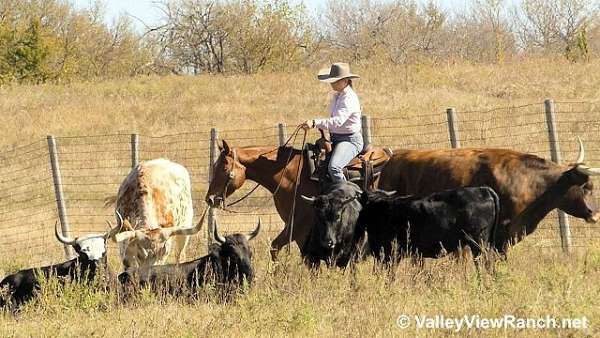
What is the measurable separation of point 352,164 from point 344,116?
2.00 ft

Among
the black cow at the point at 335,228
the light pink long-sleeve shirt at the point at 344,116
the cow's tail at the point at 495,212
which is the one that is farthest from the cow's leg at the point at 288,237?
the cow's tail at the point at 495,212

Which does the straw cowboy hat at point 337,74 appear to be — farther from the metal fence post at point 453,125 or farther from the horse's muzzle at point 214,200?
the horse's muzzle at point 214,200

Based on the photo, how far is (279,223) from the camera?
1597cm

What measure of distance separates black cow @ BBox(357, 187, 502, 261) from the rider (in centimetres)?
135

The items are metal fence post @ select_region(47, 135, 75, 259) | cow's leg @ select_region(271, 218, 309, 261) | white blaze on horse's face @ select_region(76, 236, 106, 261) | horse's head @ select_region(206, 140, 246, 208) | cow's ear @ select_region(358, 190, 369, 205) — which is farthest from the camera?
metal fence post @ select_region(47, 135, 75, 259)

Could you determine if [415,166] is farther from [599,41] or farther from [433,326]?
[599,41]

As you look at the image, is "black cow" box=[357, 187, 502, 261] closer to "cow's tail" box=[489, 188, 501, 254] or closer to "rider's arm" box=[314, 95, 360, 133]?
"cow's tail" box=[489, 188, 501, 254]

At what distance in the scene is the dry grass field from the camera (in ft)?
26.1

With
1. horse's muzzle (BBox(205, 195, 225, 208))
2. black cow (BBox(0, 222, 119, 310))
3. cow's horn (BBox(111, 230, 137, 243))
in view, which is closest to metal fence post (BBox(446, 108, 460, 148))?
horse's muzzle (BBox(205, 195, 225, 208))

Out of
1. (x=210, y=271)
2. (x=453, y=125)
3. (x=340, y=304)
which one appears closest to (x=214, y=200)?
(x=210, y=271)

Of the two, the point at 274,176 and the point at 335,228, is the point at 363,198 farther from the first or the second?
the point at 274,176

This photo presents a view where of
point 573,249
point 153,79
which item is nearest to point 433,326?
point 573,249

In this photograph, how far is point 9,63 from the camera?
40.6 m

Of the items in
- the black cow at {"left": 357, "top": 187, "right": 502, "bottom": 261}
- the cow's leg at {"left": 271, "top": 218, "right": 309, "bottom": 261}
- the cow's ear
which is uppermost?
the cow's ear
